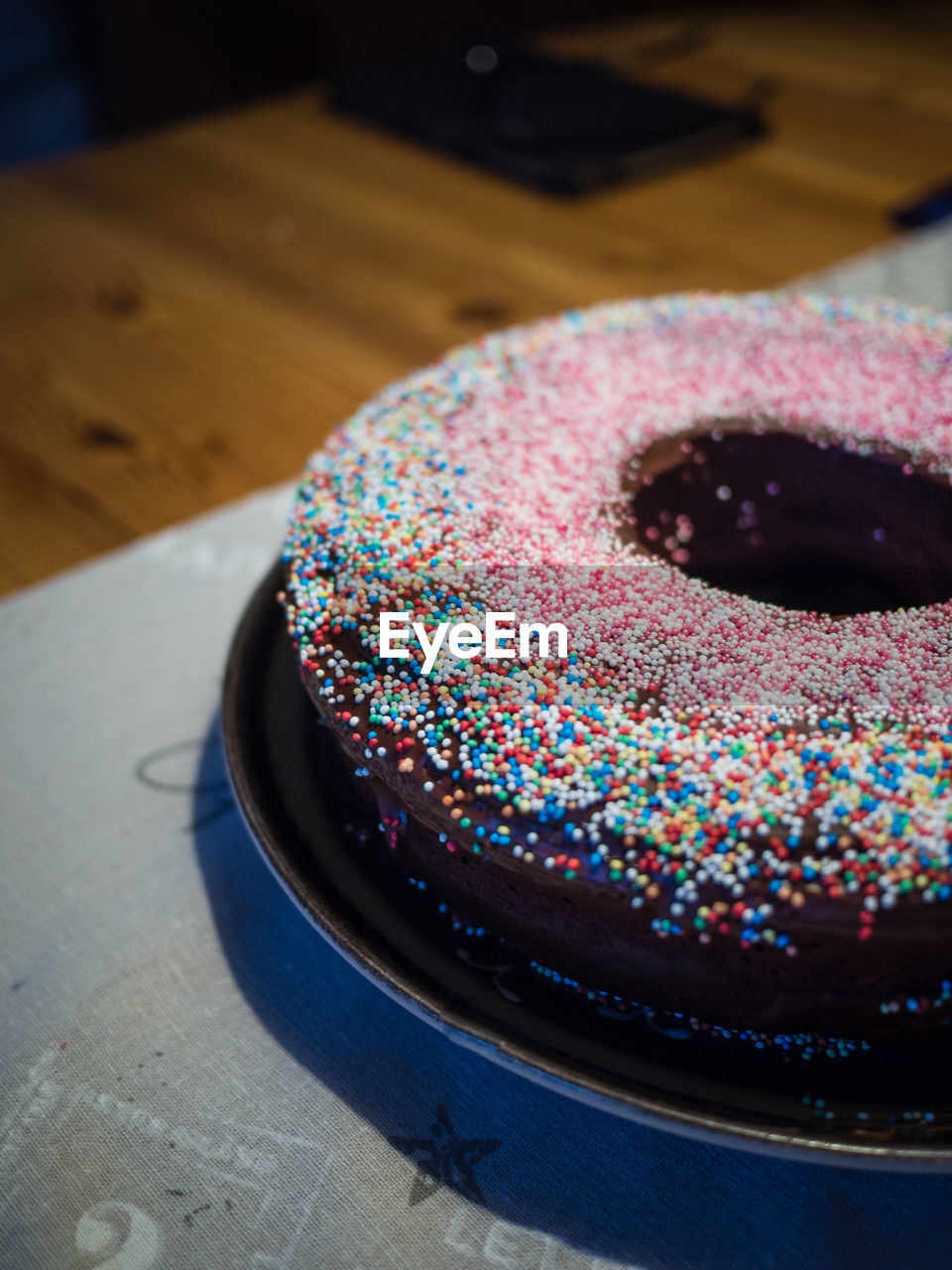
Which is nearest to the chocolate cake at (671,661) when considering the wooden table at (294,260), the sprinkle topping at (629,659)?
the sprinkle topping at (629,659)

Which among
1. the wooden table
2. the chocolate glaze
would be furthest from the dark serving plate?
the wooden table

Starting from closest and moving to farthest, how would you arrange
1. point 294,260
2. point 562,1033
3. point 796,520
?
point 562,1033 → point 796,520 → point 294,260

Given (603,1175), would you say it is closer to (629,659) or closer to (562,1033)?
(562,1033)

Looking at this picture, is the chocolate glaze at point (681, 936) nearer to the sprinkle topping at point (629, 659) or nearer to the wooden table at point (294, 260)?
the sprinkle topping at point (629, 659)

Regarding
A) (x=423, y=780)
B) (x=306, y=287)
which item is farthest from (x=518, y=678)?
(x=306, y=287)

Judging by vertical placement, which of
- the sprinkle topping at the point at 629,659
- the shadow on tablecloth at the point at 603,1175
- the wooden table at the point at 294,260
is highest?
the sprinkle topping at the point at 629,659

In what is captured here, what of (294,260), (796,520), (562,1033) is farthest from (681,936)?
(294,260)
